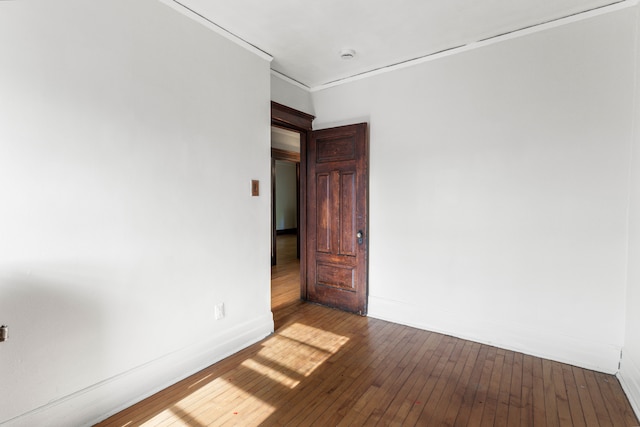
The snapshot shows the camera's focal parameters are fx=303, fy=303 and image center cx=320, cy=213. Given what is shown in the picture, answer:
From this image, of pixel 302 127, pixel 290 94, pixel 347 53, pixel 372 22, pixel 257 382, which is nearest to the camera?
pixel 257 382

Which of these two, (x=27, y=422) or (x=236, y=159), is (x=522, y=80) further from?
(x=27, y=422)

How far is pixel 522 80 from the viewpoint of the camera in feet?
8.64

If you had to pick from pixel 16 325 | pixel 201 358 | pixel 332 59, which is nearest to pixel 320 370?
pixel 201 358

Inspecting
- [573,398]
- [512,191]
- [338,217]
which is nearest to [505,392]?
[573,398]

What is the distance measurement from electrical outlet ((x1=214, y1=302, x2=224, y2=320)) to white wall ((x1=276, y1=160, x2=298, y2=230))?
321 inches

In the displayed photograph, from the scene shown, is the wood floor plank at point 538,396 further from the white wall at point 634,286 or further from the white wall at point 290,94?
the white wall at point 290,94

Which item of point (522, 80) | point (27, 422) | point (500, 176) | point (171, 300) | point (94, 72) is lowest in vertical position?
point (27, 422)

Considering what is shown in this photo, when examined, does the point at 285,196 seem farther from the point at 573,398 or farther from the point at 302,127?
the point at 573,398

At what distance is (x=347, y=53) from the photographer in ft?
9.80

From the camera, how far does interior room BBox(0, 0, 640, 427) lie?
5.47ft

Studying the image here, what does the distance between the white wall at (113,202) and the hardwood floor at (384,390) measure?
31 centimetres

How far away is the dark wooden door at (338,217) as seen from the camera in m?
3.48

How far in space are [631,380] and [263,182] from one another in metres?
3.18

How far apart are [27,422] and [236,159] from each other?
2098 mm
